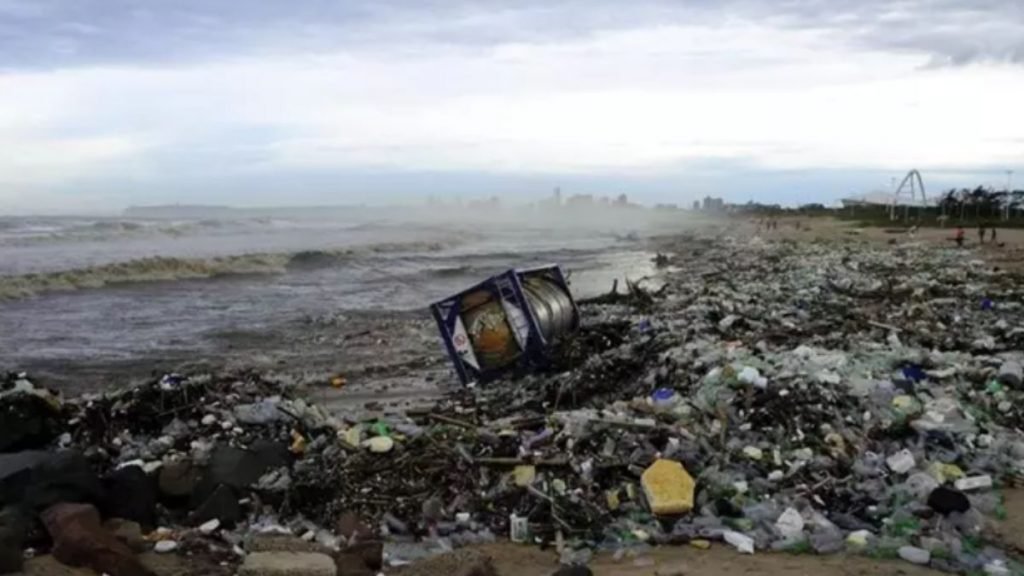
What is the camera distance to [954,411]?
680cm

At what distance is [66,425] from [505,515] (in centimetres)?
382

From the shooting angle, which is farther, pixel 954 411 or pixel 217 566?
pixel 954 411

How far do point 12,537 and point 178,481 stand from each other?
49.3 inches

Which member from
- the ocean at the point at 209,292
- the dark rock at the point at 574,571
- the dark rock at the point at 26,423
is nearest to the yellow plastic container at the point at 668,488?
the dark rock at the point at 574,571

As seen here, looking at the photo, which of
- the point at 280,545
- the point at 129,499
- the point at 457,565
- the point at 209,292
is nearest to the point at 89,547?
the point at 129,499

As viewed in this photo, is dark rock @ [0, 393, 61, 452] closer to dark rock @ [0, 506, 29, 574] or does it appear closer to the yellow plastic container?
dark rock @ [0, 506, 29, 574]

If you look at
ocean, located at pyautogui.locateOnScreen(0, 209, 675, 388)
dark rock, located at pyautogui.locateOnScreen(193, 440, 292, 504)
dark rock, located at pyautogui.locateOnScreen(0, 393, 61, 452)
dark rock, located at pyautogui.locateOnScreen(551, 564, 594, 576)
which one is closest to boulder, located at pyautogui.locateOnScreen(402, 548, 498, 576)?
dark rock, located at pyautogui.locateOnScreen(551, 564, 594, 576)

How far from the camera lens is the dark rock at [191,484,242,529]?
5.33 m

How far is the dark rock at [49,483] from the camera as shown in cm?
512

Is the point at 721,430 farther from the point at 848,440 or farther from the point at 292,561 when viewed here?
the point at 292,561

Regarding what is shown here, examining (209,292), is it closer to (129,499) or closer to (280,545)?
(129,499)

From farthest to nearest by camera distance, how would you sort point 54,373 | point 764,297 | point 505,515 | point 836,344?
point 764,297, point 54,373, point 836,344, point 505,515

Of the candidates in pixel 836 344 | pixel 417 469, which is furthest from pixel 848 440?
Answer: pixel 836 344

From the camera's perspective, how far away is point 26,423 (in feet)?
21.9
